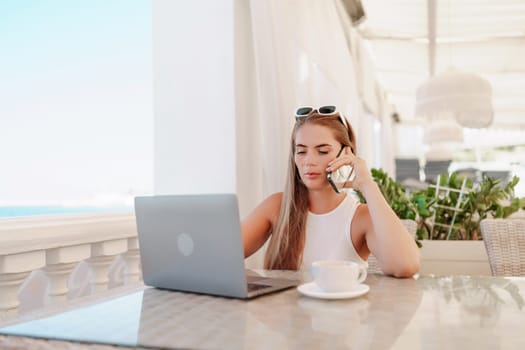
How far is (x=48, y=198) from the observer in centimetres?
153

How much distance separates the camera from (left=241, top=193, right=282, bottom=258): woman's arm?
171 centimetres

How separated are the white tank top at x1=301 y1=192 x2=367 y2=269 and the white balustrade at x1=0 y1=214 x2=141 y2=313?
60cm

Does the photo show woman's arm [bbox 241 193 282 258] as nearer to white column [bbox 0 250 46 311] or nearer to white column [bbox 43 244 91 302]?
white column [bbox 43 244 91 302]

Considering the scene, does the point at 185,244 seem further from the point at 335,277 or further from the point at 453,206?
the point at 453,206

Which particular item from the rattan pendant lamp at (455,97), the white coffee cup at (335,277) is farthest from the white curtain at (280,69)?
the rattan pendant lamp at (455,97)

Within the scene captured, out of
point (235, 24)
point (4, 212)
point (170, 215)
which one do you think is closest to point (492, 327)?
point (170, 215)

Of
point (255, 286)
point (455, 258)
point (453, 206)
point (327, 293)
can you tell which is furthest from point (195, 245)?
point (453, 206)

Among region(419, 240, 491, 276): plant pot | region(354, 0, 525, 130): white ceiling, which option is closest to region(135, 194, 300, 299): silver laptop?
region(419, 240, 491, 276): plant pot

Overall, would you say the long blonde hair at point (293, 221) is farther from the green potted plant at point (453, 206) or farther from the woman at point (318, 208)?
the green potted plant at point (453, 206)

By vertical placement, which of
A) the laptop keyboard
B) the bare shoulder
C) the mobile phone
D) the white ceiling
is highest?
the white ceiling

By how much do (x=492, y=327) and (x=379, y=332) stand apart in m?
0.19

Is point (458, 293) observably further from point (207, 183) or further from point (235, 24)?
point (235, 24)

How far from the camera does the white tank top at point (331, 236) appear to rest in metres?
1.59

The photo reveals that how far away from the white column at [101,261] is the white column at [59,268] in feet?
0.38
